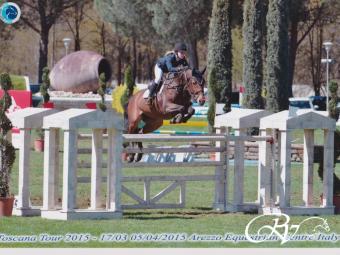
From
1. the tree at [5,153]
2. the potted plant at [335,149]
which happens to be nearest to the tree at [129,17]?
the potted plant at [335,149]

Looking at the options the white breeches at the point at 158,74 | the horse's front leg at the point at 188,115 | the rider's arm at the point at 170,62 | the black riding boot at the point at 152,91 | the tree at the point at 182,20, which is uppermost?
the tree at the point at 182,20

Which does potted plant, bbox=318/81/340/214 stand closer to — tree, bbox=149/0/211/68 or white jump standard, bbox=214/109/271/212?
white jump standard, bbox=214/109/271/212

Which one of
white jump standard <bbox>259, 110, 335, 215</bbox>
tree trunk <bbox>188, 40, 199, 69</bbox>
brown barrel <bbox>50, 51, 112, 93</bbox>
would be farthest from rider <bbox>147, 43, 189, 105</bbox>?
tree trunk <bbox>188, 40, 199, 69</bbox>

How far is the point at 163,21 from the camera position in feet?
196

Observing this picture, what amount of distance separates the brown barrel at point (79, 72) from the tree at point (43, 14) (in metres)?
10.3

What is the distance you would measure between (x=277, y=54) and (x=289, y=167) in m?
20.5

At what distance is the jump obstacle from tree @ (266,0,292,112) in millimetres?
17594

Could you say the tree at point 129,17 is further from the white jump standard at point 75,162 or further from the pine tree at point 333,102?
the white jump standard at point 75,162

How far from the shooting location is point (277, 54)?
116ft

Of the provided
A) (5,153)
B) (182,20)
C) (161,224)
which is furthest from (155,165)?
(182,20)

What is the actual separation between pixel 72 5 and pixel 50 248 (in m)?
60.6

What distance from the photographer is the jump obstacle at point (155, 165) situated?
46.1ft

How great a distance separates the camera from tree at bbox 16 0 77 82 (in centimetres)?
6919

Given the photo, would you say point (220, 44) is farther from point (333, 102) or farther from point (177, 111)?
point (177, 111)
